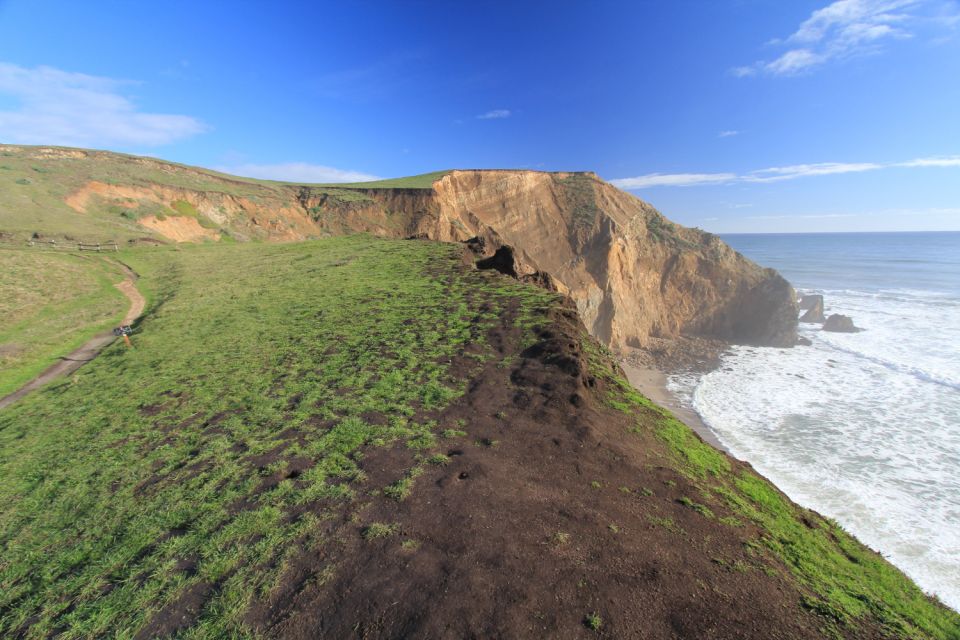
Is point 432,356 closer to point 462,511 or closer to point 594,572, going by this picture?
point 462,511

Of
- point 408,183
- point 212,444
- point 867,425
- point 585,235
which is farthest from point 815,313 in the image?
point 212,444

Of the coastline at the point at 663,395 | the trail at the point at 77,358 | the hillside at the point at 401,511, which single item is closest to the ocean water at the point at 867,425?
the coastline at the point at 663,395

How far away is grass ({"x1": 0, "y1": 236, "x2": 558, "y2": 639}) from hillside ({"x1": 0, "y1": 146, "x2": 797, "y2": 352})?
68.3ft

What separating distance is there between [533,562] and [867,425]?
3043cm

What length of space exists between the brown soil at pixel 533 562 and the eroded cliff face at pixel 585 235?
3224cm

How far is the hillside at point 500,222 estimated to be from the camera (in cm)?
3428

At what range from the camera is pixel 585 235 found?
160ft

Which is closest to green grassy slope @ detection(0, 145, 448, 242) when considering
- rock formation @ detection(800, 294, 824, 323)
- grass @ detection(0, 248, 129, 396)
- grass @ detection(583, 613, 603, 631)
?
grass @ detection(0, 248, 129, 396)

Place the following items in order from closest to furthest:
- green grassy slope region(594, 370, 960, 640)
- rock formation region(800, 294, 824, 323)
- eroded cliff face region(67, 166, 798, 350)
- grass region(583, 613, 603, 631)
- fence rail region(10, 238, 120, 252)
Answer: grass region(583, 613, 603, 631), green grassy slope region(594, 370, 960, 640), fence rail region(10, 238, 120, 252), eroded cliff face region(67, 166, 798, 350), rock formation region(800, 294, 824, 323)

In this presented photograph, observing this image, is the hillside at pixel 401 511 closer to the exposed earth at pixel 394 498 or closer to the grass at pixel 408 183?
the exposed earth at pixel 394 498

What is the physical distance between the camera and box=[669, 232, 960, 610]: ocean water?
15914 millimetres

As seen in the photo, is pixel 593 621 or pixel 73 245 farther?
pixel 73 245

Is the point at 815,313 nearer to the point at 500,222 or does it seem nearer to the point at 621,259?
the point at 621,259

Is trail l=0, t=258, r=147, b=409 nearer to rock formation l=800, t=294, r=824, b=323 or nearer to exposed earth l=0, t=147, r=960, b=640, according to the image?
exposed earth l=0, t=147, r=960, b=640
